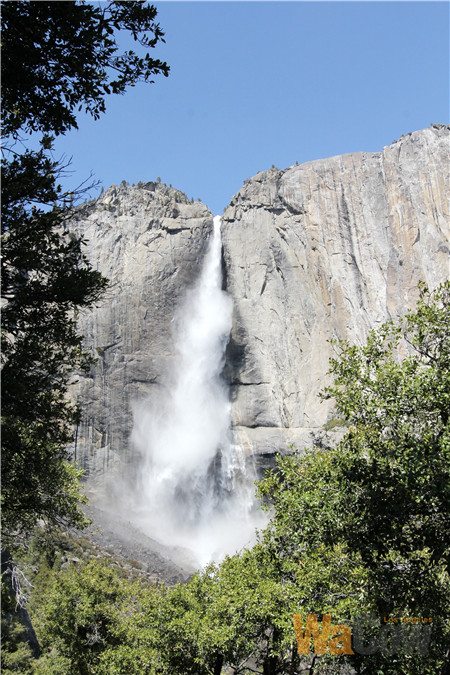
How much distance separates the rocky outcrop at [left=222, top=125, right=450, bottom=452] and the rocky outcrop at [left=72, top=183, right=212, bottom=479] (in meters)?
6.36

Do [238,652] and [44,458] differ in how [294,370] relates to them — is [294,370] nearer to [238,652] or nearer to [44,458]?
[238,652]

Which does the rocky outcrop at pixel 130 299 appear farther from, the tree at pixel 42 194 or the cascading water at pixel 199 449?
the tree at pixel 42 194

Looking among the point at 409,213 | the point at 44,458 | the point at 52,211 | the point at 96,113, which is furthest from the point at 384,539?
the point at 409,213

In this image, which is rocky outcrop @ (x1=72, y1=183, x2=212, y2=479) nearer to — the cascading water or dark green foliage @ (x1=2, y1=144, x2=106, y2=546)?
the cascading water

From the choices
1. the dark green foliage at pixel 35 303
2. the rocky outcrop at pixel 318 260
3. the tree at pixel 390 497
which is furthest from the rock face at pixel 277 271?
the dark green foliage at pixel 35 303

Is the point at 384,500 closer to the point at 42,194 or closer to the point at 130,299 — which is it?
the point at 42,194

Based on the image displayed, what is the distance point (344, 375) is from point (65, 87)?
6697 mm

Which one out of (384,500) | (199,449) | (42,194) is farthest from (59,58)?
(199,449)

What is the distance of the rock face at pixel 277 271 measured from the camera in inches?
2704

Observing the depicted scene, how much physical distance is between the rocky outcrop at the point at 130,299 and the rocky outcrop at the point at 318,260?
20.9ft

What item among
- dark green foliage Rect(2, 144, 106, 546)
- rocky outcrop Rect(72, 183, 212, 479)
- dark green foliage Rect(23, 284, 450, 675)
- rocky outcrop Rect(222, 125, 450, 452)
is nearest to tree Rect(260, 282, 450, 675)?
dark green foliage Rect(23, 284, 450, 675)

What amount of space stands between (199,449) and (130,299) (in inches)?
769

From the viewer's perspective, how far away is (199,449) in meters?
68.4

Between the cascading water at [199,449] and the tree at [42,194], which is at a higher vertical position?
the cascading water at [199,449]
